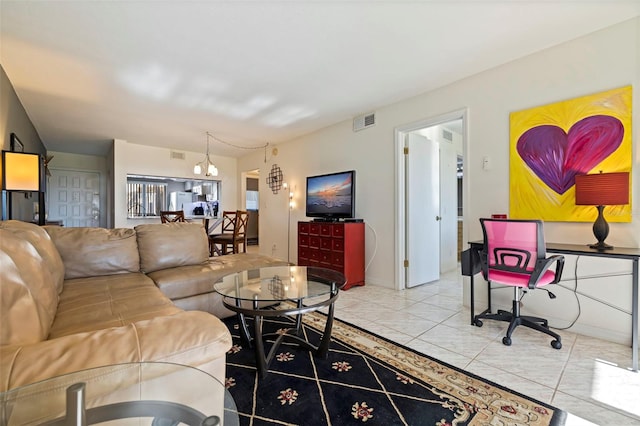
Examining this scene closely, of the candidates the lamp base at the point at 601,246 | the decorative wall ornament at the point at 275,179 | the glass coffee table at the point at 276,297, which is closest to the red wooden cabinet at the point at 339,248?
the glass coffee table at the point at 276,297

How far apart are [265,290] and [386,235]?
7.53 ft

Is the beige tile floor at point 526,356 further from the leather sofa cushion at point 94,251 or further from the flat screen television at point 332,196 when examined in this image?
the leather sofa cushion at point 94,251

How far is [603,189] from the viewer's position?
6.50 ft

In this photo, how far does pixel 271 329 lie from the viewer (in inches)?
94.0

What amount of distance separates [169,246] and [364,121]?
3035mm

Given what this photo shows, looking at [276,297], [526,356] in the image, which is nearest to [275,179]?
[276,297]

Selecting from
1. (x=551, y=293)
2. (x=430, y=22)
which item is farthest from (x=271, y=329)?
(x=430, y=22)

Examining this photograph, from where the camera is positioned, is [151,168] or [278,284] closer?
[278,284]

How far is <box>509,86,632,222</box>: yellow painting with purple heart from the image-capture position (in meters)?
2.16

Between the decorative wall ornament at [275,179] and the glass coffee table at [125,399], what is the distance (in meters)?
5.14

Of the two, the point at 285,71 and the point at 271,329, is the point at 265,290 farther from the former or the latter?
the point at 285,71

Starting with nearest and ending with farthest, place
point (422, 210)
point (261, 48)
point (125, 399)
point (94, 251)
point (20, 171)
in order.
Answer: point (125, 399) → point (94, 251) → point (261, 48) → point (20, 171) → point (422, 210)

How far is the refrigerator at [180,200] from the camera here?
21.9ft

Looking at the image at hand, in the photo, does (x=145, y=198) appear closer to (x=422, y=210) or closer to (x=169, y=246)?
(x=169, y=246)
